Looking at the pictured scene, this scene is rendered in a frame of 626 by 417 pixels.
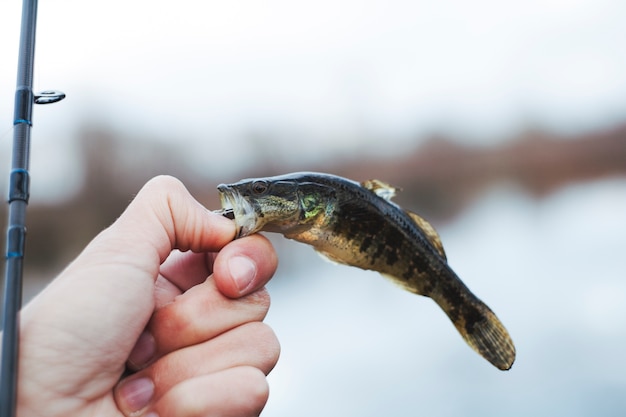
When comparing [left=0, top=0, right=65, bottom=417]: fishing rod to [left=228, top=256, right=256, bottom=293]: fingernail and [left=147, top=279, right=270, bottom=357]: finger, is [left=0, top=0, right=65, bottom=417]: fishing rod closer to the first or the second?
[left=147, top=279, right=270, bottom=357]: finger

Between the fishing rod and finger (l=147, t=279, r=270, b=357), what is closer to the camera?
the fishing rod

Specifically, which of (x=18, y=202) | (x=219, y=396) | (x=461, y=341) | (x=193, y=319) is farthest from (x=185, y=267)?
(x=461, y=341)

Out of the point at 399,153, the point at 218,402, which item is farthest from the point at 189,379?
the point at 399,153

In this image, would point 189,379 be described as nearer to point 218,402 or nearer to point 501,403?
point 218,402

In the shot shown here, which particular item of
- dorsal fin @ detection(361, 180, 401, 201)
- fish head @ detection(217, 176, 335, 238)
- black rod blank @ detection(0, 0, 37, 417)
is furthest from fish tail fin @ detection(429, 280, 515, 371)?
black rod blank @ detection(0, 0, 37, 417)

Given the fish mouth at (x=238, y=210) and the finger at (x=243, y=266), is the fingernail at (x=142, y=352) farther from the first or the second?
the fish mouth at (x=238, y=210)

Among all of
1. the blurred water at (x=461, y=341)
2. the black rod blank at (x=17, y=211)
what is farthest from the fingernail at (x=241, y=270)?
the blurred water at (x=461, y=341)
